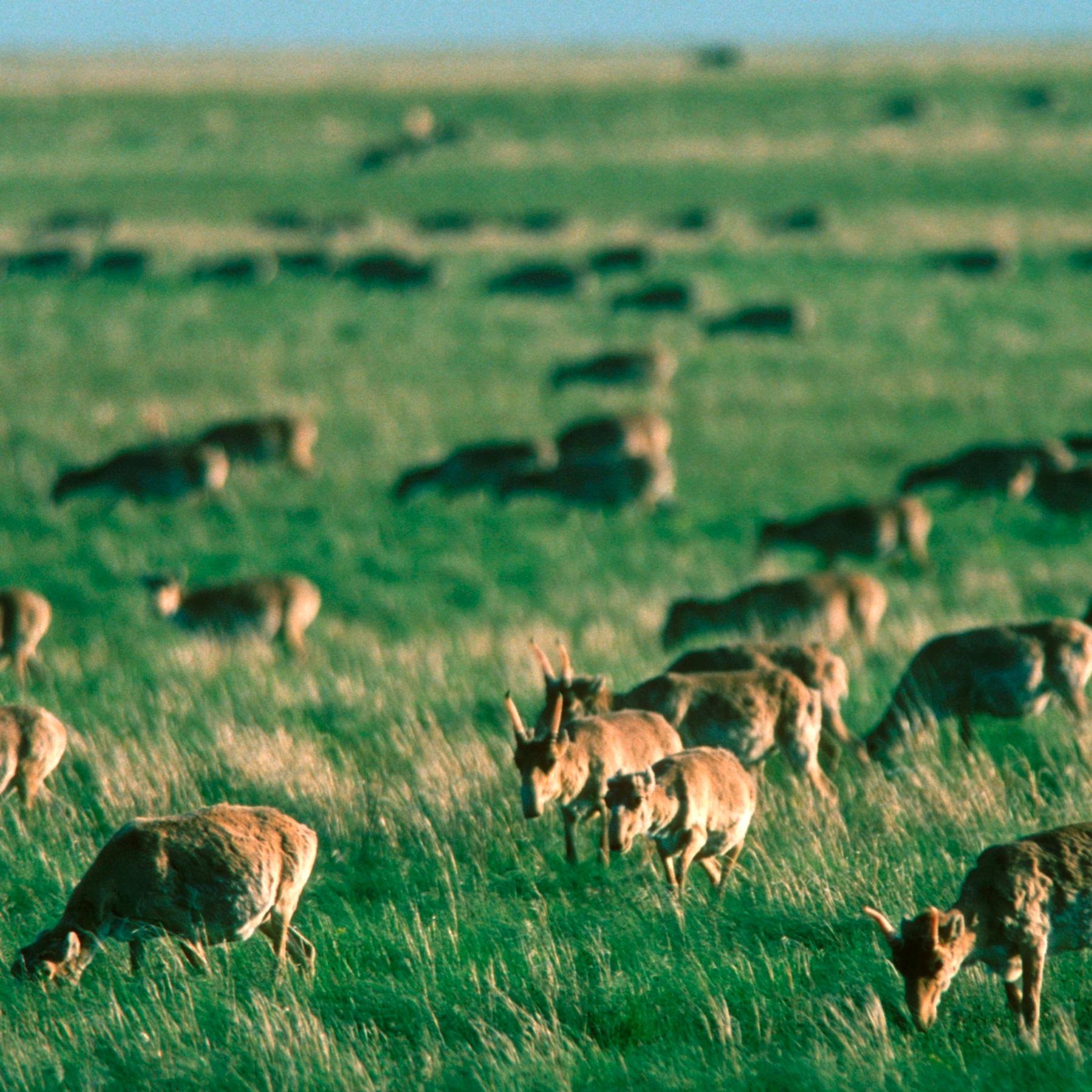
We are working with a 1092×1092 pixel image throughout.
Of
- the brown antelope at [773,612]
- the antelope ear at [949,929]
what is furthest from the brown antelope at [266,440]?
the antelope ear at [949,929]

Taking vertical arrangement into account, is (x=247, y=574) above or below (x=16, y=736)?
below

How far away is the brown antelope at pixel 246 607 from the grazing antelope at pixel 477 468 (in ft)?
21.0

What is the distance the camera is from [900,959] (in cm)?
579

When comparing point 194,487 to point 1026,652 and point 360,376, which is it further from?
point 1026,652

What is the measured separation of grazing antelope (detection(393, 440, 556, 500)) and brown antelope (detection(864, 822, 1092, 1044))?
15.3 metres

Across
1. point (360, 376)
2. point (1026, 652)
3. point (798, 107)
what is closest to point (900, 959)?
point (1026, 652)

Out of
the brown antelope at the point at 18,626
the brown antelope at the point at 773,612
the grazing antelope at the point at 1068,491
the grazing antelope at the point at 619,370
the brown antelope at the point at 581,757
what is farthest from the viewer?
the grazing antelope at the point at 619,370

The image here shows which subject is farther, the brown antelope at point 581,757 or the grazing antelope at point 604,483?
the grazing antelope at point 604,483

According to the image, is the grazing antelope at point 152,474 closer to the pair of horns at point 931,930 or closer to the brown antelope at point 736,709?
the brown antelope at point 736,709

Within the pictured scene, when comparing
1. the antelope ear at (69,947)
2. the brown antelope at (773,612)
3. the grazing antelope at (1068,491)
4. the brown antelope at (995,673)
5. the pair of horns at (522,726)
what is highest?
the pair of horns at (522,726)

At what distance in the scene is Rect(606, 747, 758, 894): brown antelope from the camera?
696 cm

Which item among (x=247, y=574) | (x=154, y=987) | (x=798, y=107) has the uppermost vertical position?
(x=798, y=107)

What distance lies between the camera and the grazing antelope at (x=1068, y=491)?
64.8 feet

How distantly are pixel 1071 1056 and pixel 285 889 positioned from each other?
300cm
